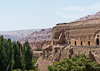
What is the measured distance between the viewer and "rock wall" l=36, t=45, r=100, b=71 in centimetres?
2992

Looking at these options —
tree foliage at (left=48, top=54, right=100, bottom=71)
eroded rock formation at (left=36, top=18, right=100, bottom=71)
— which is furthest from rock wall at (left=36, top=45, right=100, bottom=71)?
tree foliage at (left=48, top=54, right=100, bottom=71)

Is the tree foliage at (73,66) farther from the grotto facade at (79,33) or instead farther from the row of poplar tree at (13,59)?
the grotto facade at (79,33)

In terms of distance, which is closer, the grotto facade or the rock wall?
the rock wall

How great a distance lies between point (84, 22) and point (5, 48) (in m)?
22.1

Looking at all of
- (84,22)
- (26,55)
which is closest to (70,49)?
(84,22)

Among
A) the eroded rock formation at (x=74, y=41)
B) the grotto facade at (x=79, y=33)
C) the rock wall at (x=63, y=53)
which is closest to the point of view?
the rock wall at (x=63, y=53)

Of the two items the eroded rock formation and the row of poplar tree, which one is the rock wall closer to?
the eroded rock formation

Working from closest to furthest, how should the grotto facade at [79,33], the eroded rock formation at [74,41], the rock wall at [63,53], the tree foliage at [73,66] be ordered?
the tree foliage at [73,66], the rock wall at [63,53], the eroded rock formation at [74,41], the grotto facade at [79,33]

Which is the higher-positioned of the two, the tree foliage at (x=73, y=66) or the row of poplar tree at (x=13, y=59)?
the row of poplar tree at (x=13, y=59)

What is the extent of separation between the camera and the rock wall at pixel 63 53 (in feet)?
98.2

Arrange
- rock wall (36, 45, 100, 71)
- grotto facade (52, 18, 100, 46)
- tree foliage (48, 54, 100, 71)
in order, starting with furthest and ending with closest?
grotto facade (52, 18, 100, 46) < rock wall (36, 45, 100, 71) < tree foliage (48, 54, 100, 71)

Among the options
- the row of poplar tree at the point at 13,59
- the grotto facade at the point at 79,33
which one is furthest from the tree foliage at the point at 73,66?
the grotto facade at the point at 79,33

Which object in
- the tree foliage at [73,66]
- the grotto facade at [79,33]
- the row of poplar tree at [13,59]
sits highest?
the grotto facade at [79,33]

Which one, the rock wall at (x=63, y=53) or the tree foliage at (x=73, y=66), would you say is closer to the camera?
the tree foliage at (x=73, y=66)
